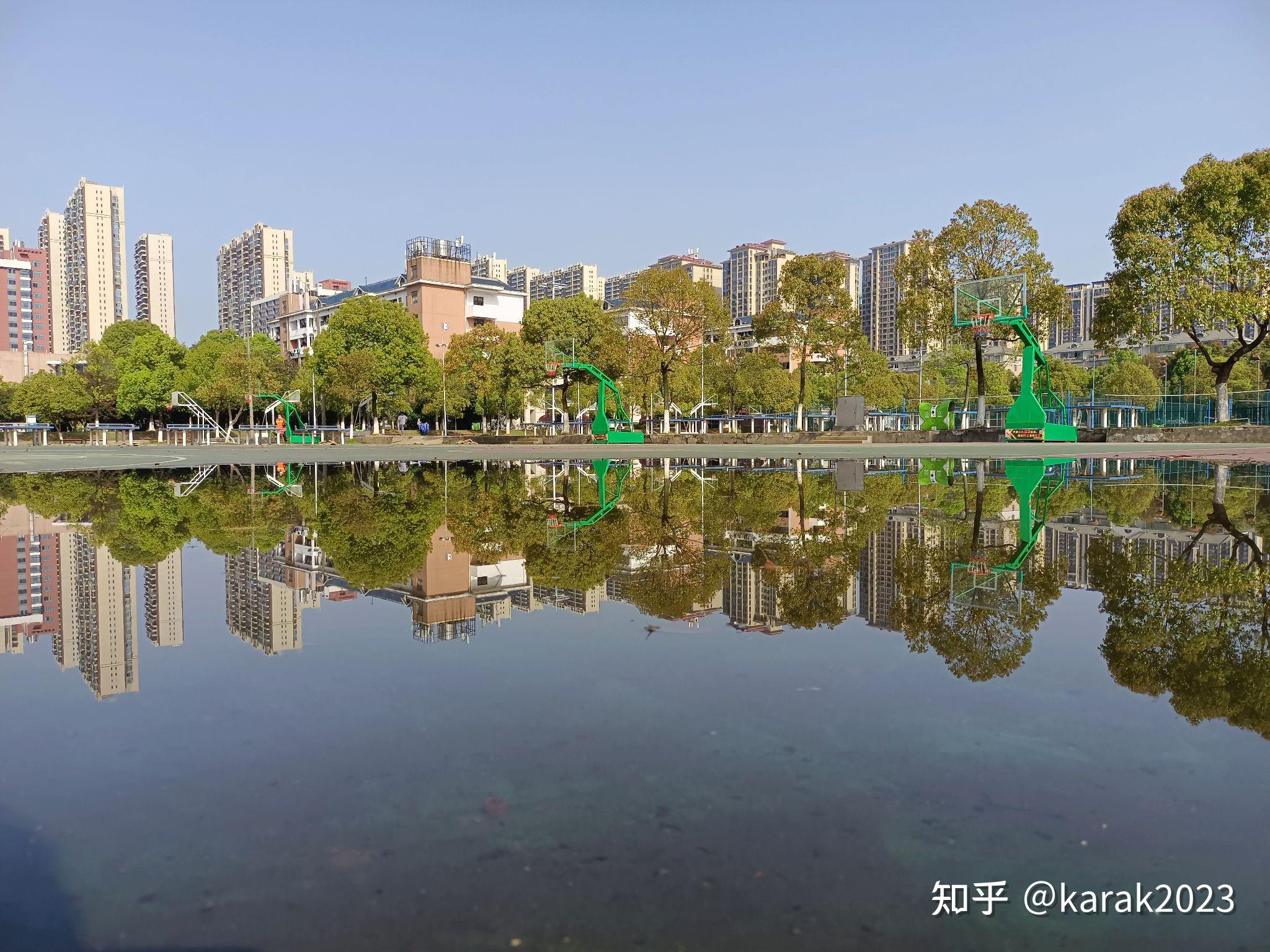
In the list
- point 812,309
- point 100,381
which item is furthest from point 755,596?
point 100,381

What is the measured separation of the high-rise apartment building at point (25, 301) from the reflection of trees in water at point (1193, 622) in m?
172

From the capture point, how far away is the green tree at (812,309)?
38531 millimetres

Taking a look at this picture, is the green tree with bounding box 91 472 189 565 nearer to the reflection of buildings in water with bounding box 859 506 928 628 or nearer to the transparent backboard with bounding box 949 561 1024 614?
the reflection of buildings in water with bounding box 859 506 928 628

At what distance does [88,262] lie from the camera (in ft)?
506

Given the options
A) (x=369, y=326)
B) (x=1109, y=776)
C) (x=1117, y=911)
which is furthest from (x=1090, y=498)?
(x=369, y=326)

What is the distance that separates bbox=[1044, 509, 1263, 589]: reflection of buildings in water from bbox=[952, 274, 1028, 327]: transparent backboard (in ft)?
85.0

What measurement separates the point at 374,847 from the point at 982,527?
608 centimetres

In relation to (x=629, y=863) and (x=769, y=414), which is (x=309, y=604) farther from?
(x=769, y=414)

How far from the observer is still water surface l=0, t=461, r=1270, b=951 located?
144 cm

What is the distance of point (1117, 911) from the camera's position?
4.81ft

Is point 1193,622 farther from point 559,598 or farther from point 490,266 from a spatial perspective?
Result: point 490,266

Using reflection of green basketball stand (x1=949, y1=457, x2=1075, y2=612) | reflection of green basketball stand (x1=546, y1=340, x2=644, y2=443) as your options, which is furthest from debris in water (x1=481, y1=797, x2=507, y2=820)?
reflection of green basketball stand (x1=546, y1=340, x2=644, y2=443)

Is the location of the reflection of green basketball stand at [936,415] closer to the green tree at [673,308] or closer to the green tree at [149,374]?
the green tree at [673,308]

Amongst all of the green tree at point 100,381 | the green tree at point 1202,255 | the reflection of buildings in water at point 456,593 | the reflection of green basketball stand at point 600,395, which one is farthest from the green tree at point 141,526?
the green tree at point 100,381
